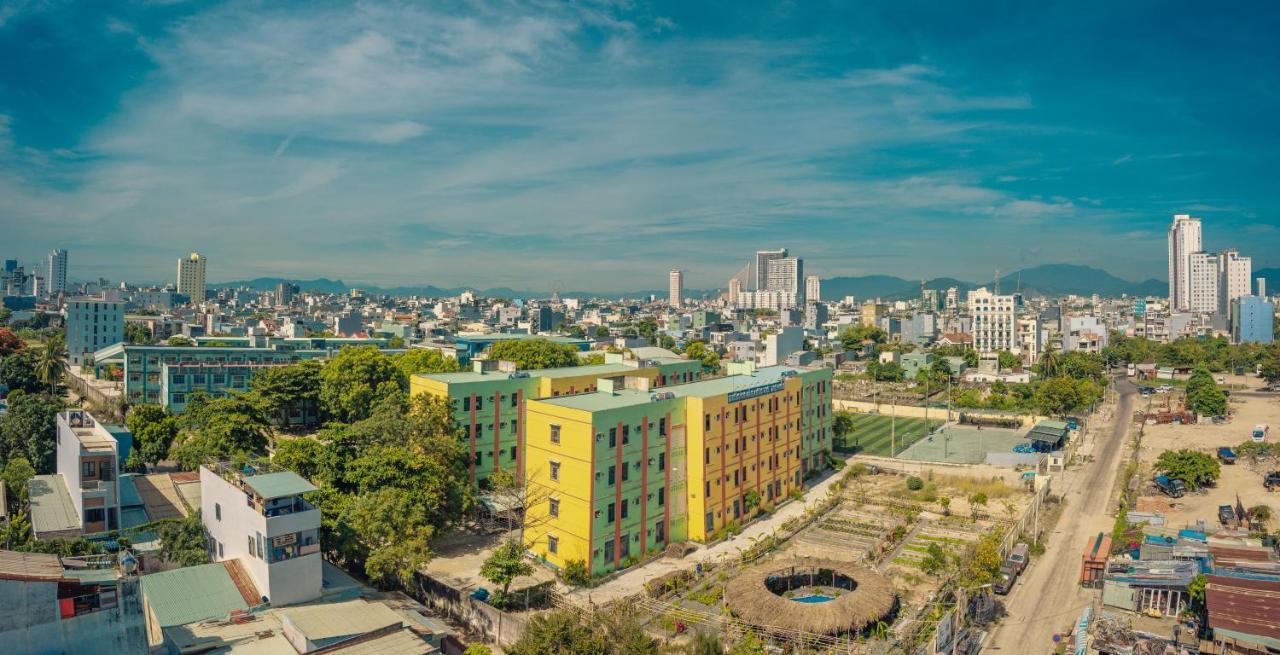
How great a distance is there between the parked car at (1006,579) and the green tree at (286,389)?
120 feet

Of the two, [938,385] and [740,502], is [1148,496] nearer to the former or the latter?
[740,502]

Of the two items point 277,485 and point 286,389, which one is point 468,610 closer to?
point 277,485

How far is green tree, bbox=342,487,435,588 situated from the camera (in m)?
22.5

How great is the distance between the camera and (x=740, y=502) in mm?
30906

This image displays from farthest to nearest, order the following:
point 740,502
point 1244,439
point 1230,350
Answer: point 1230,350, point 1244,439, point 740,502

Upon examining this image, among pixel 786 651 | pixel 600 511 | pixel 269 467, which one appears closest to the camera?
pixel 786 651


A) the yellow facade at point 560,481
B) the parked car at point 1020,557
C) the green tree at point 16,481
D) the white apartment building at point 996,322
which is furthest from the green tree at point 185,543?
the white apartment building at point 996,322

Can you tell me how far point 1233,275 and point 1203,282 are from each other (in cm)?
1282

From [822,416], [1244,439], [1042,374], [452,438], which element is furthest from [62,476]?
[1042,374]

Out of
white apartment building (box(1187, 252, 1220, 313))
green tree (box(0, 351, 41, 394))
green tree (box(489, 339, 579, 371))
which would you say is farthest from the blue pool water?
white apartment building (box(1187, 252, 1220, 313))

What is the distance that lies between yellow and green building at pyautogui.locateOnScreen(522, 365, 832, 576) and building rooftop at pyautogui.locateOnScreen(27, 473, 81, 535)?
49.1 ft

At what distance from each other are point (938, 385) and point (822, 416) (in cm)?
3708

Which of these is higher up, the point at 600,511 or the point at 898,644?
the point at 600,511

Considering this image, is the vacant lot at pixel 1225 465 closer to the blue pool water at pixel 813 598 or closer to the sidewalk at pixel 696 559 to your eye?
the sidewalk at pixel 696 559
